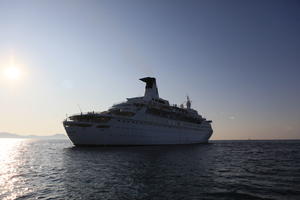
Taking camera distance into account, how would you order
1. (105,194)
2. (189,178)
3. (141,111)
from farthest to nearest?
(141,111)
(189,178)
(105,194)

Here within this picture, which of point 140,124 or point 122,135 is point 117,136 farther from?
point 140,124

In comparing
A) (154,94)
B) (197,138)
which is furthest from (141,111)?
(197,138)

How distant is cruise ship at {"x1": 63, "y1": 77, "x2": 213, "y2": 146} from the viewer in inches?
1778

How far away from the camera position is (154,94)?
2648 inches

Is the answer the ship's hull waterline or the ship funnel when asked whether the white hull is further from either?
the ship funnel

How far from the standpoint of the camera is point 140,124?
51.6m

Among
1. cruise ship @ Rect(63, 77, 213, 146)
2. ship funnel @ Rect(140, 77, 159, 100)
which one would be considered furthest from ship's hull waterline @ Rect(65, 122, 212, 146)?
ship funnel @ Rect(140, 77, 159, 100)

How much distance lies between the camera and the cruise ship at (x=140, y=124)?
4516cm

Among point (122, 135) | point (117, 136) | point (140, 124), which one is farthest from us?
point (140, 124)

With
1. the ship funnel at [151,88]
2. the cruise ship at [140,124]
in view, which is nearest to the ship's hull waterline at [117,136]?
the cruise ship at [140,124]

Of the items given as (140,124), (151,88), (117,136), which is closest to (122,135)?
(117,136)

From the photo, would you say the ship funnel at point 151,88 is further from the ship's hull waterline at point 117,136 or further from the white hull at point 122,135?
→ the ship's hull waterline at point 117,136

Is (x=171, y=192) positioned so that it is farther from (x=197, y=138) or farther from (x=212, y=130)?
(x=212, y=130)

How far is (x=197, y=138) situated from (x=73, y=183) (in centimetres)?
6725
